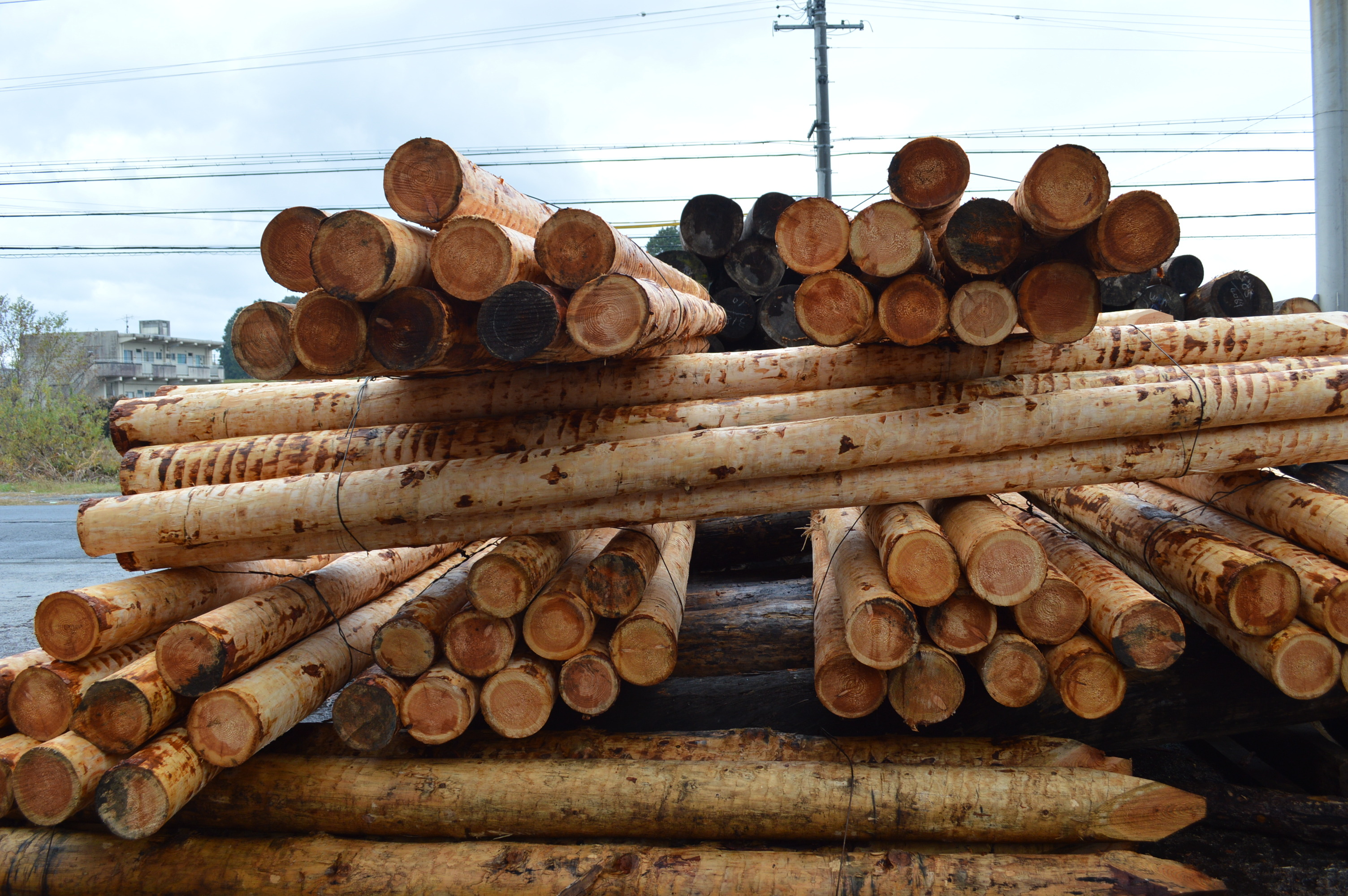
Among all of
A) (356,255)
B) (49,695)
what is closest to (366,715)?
(49,695)

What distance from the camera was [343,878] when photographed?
116 inches

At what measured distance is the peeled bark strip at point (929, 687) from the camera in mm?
3062

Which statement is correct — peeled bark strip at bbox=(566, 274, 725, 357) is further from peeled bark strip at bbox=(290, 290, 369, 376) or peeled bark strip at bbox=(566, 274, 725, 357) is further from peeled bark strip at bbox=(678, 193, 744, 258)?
peeled bark strip at bbox=(678, 193, 744, 258)

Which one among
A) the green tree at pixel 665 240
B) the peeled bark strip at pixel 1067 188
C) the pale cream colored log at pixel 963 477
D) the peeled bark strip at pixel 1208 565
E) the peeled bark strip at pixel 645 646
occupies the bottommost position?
the peeled bark strip at pixel 645 646

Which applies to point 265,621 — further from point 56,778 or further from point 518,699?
point 518,699

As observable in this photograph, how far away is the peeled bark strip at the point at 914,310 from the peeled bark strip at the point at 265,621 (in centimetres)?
281

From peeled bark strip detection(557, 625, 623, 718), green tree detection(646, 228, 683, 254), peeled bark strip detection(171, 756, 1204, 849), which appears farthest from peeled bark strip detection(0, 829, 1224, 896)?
green tree detection(646, 228, 683, 254)

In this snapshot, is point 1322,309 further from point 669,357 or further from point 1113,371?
point 669,357

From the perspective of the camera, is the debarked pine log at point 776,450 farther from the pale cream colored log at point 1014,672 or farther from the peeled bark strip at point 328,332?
the pale cream colored log at point 1014,672

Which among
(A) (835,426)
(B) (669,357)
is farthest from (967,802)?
(B) (669,357)

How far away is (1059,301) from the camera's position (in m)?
2.89

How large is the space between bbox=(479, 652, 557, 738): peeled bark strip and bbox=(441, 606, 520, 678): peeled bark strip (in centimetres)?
6

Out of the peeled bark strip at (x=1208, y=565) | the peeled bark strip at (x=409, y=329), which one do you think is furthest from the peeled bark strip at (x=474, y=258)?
the peeled bark strip at (x=1208, y=565)

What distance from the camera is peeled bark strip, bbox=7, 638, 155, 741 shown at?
121 inches
